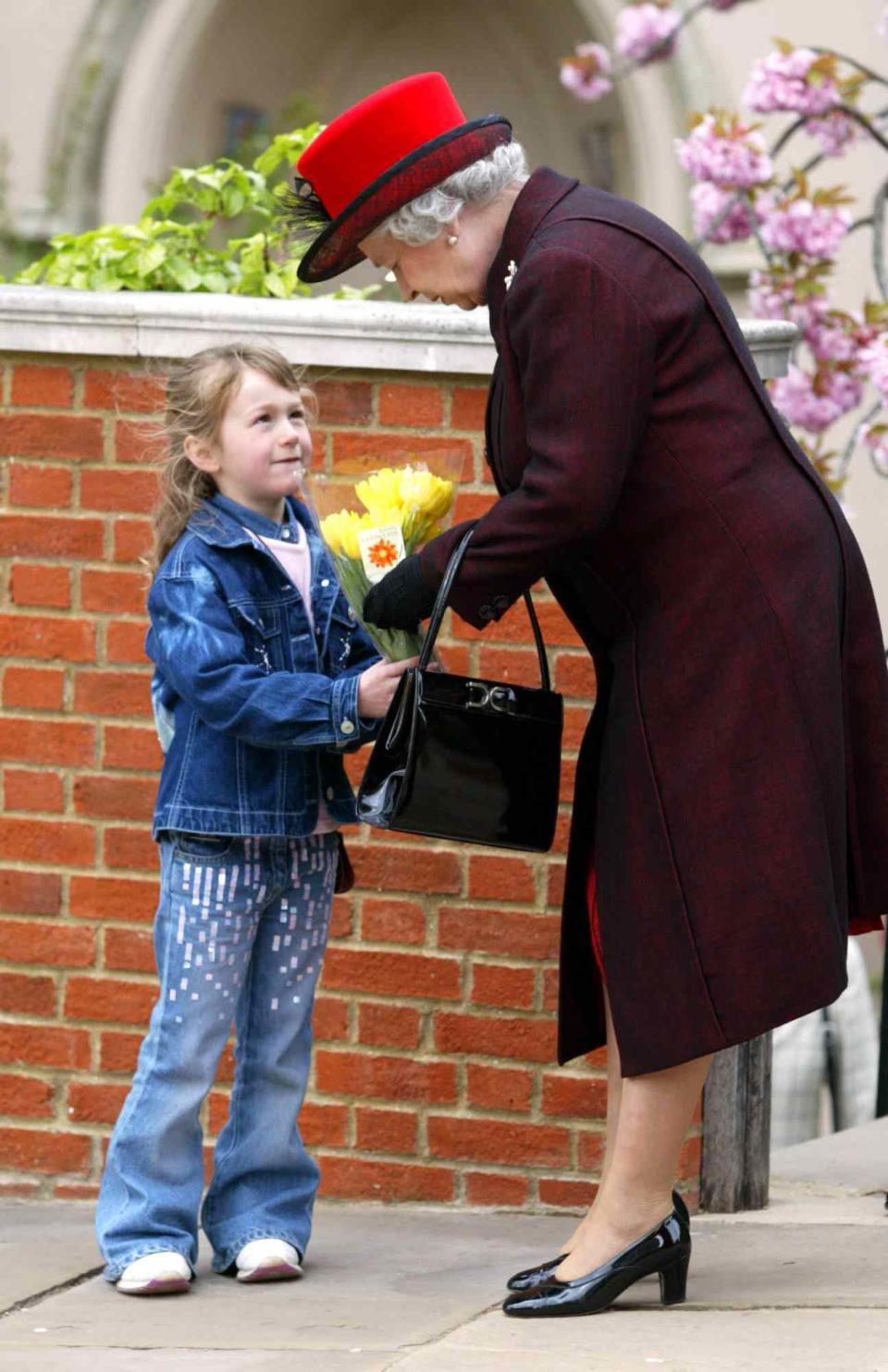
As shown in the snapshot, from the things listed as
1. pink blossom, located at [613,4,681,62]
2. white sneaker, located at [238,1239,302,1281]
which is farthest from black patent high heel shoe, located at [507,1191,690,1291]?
pink blossom, located at [613,4,681,62]

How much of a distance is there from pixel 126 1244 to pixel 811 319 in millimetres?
3803

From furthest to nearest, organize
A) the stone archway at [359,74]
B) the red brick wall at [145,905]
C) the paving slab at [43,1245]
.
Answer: the stone archway at [359,74] → the red brick wall at [145,905] → the paving slab at [43,1245]

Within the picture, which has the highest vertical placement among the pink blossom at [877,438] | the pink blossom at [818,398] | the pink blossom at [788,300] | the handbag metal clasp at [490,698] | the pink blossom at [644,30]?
the pink blossom at [644,30]

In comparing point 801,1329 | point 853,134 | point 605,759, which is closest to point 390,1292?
point 801,1329

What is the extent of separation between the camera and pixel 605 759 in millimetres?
3076

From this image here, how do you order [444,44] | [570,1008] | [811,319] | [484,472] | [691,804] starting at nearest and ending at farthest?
[691,804] < [570,1008] < [484,472] < [811,319] < [444,44]

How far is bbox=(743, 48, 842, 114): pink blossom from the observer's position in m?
6.35

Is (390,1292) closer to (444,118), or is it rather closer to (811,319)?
(444,118)

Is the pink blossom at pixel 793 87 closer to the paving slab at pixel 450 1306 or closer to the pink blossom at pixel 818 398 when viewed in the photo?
the pink blossom at pixel 818 398

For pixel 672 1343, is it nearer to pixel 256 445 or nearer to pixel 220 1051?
pixel 220 1051

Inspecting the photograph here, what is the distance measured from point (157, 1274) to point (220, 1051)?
0.36 meters

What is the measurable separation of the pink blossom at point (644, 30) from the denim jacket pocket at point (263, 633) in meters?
4.98

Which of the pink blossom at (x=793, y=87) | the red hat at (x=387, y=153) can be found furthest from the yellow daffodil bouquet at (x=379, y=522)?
the pink blossom at (x=793, y=87)

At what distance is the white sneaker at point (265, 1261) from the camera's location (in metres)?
3.44
